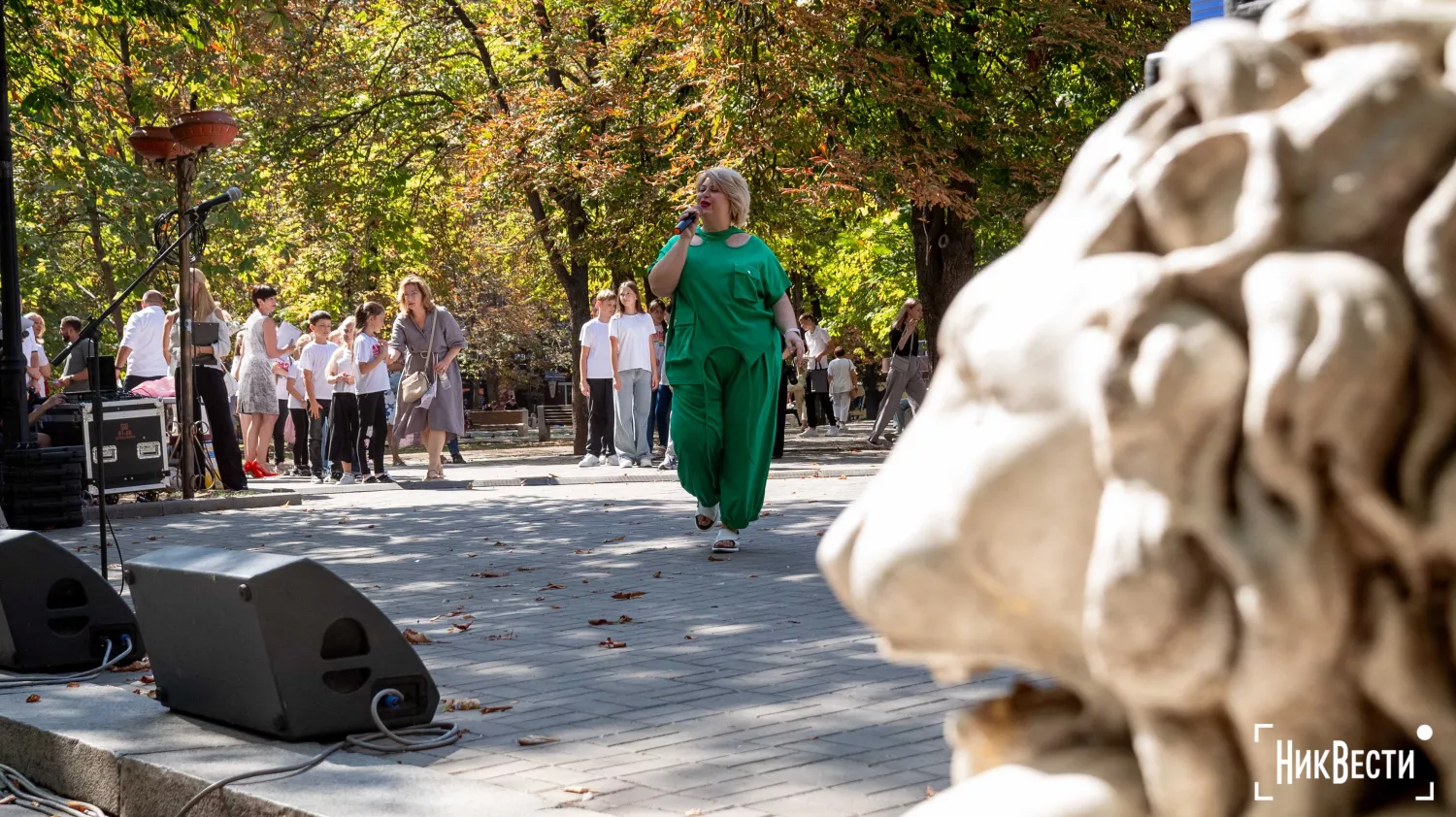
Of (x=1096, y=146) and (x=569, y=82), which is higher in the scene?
(x=569, y=82)

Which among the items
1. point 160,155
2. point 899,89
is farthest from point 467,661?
point 899,89

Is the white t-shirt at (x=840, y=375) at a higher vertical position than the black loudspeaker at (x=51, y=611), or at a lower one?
higher

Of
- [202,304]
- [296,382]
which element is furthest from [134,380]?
[296,382]

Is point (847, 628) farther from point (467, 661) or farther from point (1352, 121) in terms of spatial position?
point (1352, 121)

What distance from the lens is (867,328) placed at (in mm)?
41812

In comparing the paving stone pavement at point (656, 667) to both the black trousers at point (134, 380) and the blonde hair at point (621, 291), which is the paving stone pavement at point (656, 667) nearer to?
the black trousers at point (134, 380)

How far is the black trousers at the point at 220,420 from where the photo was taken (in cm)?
1617

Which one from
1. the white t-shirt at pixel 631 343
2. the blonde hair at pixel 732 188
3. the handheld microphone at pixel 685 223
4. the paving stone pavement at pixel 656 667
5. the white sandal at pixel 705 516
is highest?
the blonde hair at pixel 732 188

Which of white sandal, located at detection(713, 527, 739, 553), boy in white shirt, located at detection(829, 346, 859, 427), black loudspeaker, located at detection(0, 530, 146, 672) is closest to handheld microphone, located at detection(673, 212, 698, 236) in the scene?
white sandal, located at detection(713, 527, 739, 553)

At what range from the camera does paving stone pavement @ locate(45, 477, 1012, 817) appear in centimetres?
422

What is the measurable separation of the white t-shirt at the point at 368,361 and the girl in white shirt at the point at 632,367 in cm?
251

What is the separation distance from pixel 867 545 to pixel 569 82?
935 inches

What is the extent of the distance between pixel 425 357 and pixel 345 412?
6.36 ft

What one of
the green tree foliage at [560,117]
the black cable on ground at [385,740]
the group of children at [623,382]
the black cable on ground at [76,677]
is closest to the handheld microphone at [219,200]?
the green tree foliage at [560,117]
